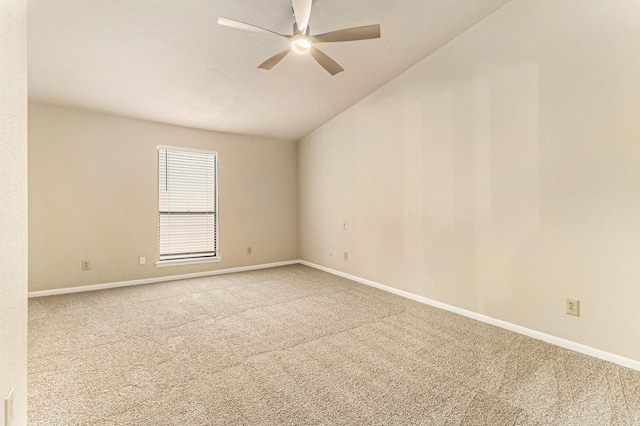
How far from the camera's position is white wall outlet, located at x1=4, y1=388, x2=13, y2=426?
4.04 feet

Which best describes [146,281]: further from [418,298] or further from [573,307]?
[573,307]

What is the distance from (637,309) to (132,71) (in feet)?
16.1

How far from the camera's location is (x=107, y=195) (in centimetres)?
433

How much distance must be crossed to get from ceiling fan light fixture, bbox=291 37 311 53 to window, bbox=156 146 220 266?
117 inches

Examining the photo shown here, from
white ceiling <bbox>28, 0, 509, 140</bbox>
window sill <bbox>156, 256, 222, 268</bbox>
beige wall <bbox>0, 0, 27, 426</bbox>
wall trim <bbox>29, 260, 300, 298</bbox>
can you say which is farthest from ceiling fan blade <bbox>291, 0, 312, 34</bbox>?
wall trim <bbox>29, 260, 300, 298</bbox>

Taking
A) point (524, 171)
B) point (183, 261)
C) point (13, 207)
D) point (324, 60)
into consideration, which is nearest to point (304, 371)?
point (13, 207)

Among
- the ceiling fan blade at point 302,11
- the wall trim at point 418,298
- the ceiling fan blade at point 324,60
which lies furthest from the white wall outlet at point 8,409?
the wall trim at point 418,298

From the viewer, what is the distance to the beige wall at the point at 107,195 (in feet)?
12.9

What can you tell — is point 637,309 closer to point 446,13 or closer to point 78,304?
point 446,13

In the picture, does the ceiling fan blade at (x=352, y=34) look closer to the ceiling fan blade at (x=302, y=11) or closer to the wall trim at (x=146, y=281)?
the ceiling fan blade at (x=302, y=11)

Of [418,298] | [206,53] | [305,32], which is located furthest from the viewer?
[418,298]

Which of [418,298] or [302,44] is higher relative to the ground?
[302,44]

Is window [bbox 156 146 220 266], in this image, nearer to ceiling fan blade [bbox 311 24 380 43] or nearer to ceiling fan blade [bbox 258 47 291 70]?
ceiling fan blade [bbox 258 47 291 70]

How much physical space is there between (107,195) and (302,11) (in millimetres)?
3740
